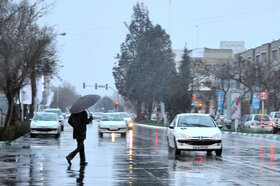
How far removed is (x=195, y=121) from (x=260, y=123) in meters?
26.0

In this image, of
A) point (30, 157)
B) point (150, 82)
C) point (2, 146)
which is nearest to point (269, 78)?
point (150, 82)

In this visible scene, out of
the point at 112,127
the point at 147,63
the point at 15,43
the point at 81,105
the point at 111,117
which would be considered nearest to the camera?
the point at 81,105

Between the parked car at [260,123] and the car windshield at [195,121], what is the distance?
24.6m

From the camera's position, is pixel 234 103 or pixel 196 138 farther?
pixel 234 103

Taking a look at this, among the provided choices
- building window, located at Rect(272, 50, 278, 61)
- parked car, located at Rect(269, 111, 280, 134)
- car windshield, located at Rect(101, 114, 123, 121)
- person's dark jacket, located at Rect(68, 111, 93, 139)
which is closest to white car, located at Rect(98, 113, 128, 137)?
car windshield, located at Rect(101, 114, 123, 121)

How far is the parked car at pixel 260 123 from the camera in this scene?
45500mm

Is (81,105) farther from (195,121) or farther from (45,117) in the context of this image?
(45,117)

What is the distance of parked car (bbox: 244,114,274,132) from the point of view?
4550 cm

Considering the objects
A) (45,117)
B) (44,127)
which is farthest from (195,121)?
(45,117)

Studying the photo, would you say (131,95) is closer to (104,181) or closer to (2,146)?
(2,146)

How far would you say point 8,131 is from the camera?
28.7m

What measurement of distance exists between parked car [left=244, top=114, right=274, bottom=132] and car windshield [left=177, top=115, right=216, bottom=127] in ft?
80.7

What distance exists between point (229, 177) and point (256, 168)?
2580 millimetres

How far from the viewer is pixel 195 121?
2166 centimetres
